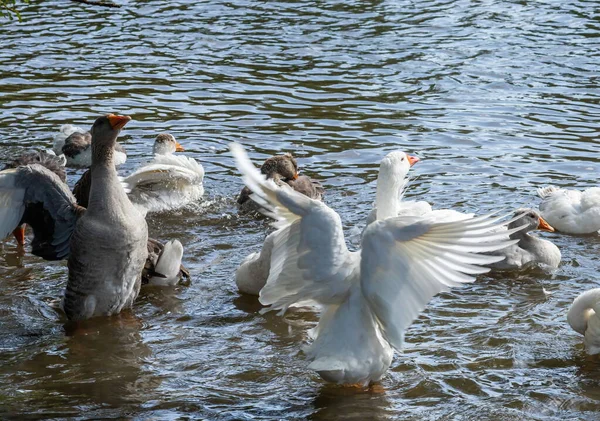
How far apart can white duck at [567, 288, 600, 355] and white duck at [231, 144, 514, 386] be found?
1.28m

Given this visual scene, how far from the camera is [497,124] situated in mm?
12883

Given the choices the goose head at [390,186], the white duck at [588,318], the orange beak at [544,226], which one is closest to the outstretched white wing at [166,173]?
the goose head at [390,186]

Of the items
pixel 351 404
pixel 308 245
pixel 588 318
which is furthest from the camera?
pixel 588 318

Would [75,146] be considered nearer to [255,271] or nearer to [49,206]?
[49,206]

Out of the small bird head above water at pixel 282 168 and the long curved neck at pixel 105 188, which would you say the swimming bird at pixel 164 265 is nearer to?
the long curved neck at pixel 105 188

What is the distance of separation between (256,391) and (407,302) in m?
1.32

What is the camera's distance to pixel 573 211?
939 centimetres

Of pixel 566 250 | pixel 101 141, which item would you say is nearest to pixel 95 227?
pixel 101 141

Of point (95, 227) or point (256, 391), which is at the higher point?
point (95, 227)

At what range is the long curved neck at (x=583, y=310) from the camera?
6.80 metres

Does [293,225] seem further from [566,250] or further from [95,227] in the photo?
[566,250]

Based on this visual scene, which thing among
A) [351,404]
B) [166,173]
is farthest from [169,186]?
[351,404]

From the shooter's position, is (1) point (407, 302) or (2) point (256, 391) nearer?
(1) point (407, 302)

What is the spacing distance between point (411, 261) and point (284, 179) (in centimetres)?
462
